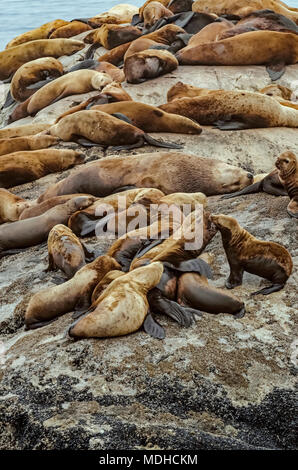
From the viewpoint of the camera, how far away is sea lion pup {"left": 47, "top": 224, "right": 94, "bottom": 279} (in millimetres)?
4820

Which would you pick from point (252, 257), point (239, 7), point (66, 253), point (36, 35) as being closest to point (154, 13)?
point (239, 7)

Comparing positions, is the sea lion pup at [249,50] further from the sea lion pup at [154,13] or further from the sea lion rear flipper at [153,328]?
the sea lion rear flipper at [153,328]

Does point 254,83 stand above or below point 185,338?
below

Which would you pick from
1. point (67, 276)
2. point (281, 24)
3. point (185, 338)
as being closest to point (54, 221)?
point (67, 276)

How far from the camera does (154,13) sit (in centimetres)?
1331

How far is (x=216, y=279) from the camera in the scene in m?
4.49

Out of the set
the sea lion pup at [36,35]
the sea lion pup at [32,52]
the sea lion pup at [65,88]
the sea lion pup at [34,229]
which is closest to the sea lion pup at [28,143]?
the sea lion pup at [34,229]

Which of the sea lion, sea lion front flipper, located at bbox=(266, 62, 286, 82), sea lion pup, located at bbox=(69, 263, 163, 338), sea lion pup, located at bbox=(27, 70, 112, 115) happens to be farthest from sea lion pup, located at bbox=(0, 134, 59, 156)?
the sea lion

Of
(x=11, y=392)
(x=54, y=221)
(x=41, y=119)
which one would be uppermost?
(x=11, y=392)

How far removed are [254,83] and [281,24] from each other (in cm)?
196

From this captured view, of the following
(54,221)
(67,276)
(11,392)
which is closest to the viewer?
(11,392)

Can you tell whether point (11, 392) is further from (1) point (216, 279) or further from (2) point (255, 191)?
(2) point (255, 191)

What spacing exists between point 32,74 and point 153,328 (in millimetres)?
9292
